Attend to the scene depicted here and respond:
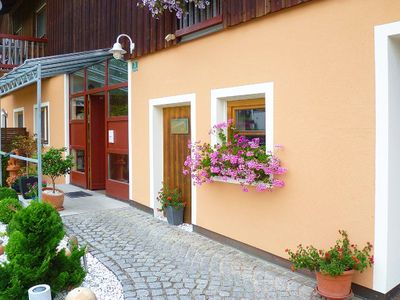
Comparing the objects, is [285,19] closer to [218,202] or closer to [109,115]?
[218,202]

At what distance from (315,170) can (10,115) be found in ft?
52.8

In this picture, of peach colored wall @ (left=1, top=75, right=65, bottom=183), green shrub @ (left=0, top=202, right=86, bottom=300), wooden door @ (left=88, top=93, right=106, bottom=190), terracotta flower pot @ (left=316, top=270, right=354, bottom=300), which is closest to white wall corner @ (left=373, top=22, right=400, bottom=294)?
terracotta flower pot @ (left=316, top=270, right=354, bottom=300)

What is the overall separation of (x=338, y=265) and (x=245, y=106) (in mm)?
2489

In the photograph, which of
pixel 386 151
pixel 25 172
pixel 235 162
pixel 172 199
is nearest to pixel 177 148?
pixel 172 199

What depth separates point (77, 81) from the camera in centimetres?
1064

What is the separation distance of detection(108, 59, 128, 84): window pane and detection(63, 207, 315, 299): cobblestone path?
326 cm

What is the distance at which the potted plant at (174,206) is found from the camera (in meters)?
6.44

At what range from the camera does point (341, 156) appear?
383 cm

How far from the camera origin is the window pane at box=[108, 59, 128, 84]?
8130mm

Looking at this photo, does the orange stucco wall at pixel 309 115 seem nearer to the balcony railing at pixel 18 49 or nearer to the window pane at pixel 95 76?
the window pane at pixel 95 76

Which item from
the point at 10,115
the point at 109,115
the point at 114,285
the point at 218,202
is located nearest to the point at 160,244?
the point at 218,202

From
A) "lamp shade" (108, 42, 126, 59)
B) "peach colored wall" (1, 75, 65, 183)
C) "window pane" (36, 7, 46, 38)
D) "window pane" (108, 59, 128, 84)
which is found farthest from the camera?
"window pane" (36, 7, 46, 38)

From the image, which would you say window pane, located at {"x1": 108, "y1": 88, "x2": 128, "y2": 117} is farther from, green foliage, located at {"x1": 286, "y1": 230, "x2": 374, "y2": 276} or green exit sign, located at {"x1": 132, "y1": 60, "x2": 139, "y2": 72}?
green foliage, located at {"x1": 286, "y1": 230, "x2": 374, "y2": 276}

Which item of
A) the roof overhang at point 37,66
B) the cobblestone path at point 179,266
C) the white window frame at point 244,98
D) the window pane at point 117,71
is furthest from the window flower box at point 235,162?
the window pane at point 117,71
